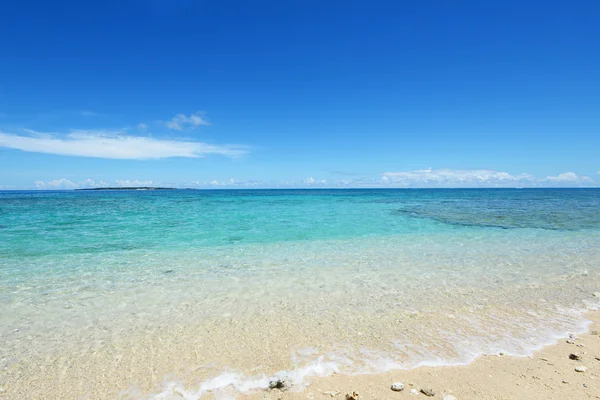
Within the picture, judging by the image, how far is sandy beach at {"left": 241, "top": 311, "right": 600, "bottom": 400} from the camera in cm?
365

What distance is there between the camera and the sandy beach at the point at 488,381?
3654 millimetres

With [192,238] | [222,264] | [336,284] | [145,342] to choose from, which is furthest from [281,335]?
[192,238]

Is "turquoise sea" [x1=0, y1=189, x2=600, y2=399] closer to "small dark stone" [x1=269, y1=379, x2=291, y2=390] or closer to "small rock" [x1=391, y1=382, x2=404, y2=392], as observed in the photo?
"small dark stone" [x1=269, y1=379, x2=291, y2=390]

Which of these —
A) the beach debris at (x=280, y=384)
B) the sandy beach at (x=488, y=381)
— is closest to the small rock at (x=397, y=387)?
the sandy beach at (x=488, y=381)

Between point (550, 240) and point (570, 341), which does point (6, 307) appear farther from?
point (550, 240)

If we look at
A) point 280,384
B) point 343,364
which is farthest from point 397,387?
point 280,384

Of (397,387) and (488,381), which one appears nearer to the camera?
(397,387)

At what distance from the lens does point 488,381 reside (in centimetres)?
391

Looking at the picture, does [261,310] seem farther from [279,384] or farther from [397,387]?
[397,387]

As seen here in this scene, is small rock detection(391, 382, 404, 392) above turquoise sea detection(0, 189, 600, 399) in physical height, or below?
above

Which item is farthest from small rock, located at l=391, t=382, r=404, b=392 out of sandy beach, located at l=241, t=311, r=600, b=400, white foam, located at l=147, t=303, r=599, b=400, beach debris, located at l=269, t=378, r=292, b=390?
beach debris, located at l=269, t=378, r=292, b=390

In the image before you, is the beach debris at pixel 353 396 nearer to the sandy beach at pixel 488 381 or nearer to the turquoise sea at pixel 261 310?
the sandy beach at pixel 488 381

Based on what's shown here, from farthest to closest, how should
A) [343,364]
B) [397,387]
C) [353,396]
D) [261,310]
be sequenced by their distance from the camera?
[261,310] → [343,364] → [397,387] → [353,396]

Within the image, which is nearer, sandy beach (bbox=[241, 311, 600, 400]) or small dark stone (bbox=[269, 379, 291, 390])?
sandy beach (bbox=[241, 311, 600, 400])
